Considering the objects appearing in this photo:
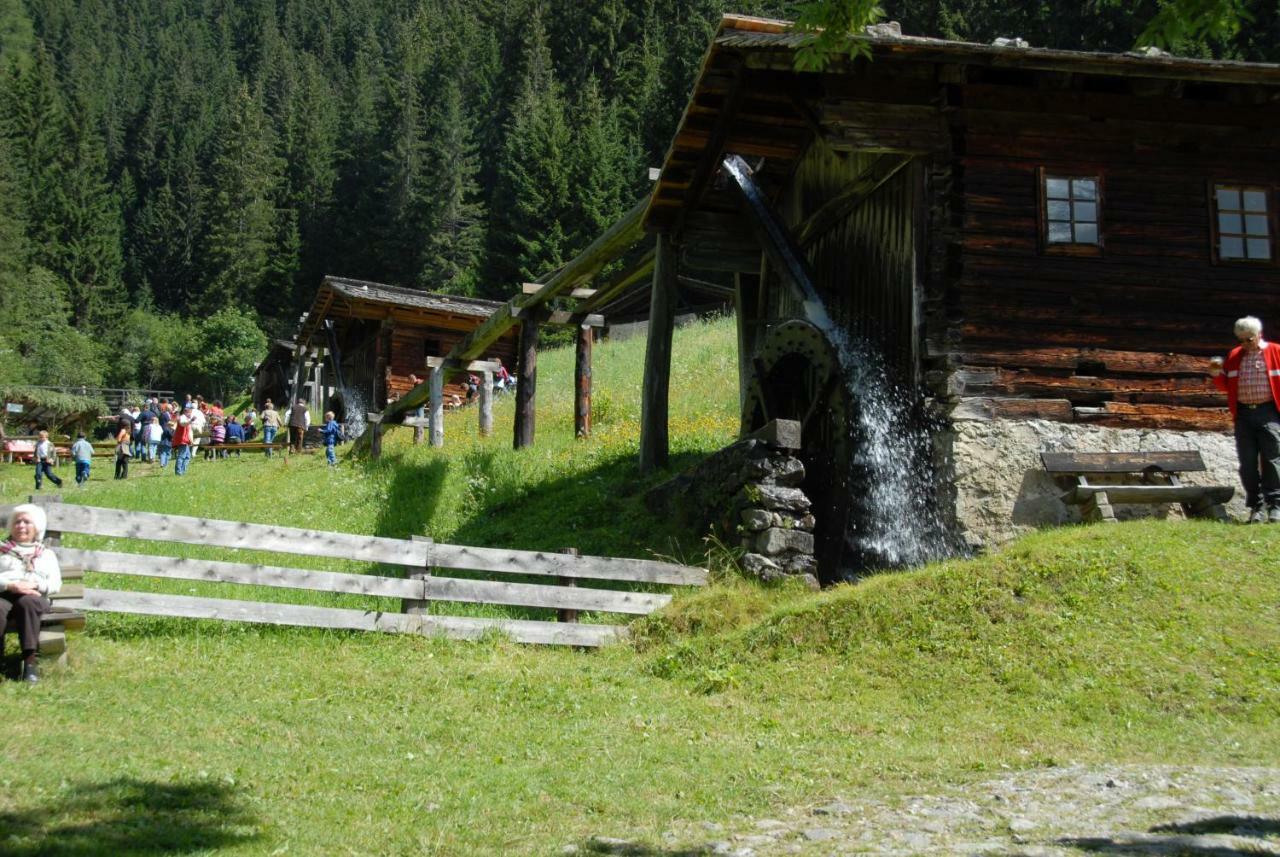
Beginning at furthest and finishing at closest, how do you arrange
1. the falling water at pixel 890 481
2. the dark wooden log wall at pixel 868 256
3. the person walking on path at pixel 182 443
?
the person walking on path at pixel 182 443 → the dark wooden log wall at pixel 868 256 → the falling water at pixel 890 481

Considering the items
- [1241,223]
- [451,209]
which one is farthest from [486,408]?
[451,209]

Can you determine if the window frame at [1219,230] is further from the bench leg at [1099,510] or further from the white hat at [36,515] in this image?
the white hat at [36,515]

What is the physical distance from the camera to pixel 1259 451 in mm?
10930

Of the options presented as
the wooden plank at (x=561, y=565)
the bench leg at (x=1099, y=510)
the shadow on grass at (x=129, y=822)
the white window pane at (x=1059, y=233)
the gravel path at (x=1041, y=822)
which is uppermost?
the white window pane at (x=1059, y=233)

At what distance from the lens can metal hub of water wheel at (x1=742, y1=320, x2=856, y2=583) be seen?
12.8m

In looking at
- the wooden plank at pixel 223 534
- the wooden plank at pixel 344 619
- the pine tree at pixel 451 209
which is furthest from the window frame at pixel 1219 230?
the pine tree at pixel 451 209

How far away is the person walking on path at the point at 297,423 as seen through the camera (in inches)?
1068

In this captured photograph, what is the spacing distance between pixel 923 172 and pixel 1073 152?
1.62m

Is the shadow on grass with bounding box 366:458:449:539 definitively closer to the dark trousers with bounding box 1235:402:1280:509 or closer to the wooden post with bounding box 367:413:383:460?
the wooden post with bounding box 367:413:383:460

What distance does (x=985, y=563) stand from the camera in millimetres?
9945

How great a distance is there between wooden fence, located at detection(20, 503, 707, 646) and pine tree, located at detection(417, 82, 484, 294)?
48.1 meters

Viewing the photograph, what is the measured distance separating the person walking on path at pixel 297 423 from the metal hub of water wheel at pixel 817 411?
14723mm

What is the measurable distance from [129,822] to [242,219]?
7314cm

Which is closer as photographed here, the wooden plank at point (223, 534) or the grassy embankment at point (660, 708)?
the grassy embankment at point (660, 708)
